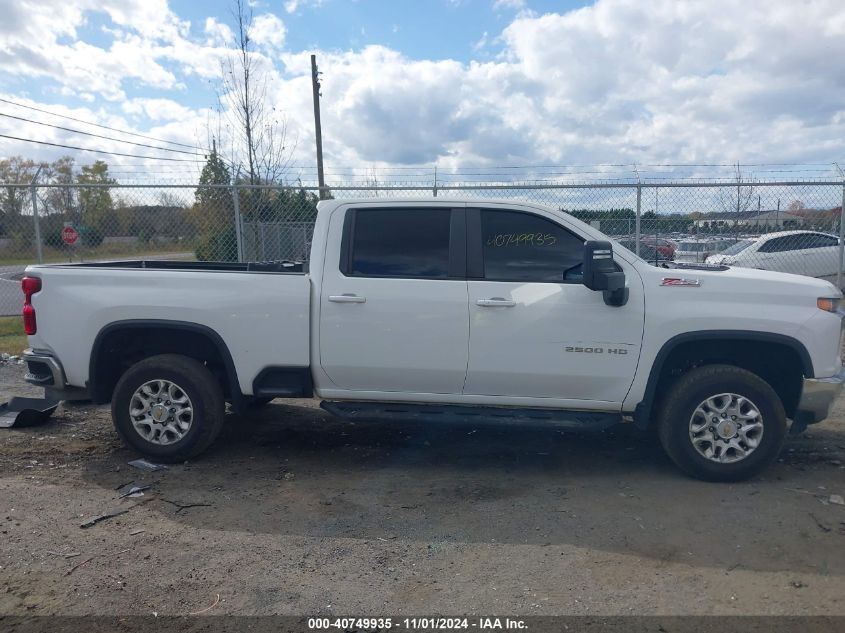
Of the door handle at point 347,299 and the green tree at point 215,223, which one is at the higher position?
the green tree at point 215,223

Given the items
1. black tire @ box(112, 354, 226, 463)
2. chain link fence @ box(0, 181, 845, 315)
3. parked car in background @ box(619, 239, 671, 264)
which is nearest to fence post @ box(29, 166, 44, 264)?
chain link fence @ box(0, 181, 845, 315)

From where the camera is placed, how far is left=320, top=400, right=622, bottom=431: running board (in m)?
4.92

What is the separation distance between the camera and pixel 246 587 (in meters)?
3.54

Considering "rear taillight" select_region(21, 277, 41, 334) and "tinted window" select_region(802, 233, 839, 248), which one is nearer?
"rear taillight" select_region(21, 277, 41, 334)

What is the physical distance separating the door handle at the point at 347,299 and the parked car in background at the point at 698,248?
252 inches

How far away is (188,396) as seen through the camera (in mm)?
5172

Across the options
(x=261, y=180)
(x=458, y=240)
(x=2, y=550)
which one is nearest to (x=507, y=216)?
(x=458, y=240)

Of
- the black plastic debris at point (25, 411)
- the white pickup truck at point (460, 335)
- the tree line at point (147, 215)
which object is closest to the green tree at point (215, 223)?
the tree line at point (147, 215)

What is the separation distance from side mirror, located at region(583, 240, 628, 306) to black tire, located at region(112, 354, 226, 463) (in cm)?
282

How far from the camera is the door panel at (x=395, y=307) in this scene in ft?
16.1

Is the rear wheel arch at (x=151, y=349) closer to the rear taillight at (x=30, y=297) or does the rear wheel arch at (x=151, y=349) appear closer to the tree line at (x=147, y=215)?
the rear taillight at (x=30, y=297)

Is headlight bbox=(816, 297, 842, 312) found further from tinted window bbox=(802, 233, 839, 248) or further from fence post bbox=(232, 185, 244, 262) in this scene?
fence post bbox=(232, 185, 244, 262)

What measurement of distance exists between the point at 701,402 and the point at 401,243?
236 centimetres

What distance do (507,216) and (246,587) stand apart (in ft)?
9.80
